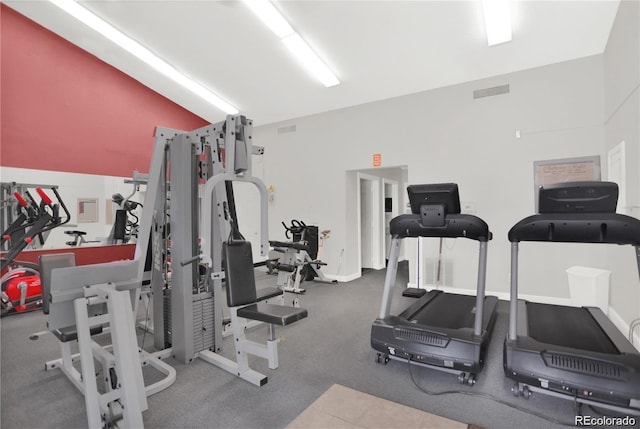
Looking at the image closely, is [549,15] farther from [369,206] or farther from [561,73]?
[369,206]

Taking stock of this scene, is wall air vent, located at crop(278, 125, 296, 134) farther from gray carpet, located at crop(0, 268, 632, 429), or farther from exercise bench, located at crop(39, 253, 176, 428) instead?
exercise bench, located at crop(39, 253, 176, 428)

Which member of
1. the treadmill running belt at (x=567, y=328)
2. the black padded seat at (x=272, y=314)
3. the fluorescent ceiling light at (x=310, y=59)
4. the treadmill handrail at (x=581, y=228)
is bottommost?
the treadmill running belt at (x=567, y=328)

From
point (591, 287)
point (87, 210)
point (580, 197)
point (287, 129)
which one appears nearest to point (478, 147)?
point (591, 287)

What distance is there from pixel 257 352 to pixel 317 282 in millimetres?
3602

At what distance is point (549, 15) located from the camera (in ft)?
11.5

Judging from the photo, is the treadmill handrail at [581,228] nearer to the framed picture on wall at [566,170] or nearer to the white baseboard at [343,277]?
the framed picture on wall at [566,170]

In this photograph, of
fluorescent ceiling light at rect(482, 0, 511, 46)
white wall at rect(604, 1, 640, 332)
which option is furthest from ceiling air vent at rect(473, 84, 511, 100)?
white wall at rect(604, 1, 640, 332)

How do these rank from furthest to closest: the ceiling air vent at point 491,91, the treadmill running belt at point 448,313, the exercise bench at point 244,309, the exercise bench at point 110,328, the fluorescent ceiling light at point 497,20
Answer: the ceiling air vent at point 491,91 → the fluorescent ceiling light at point 497,20 → the treadmill running belt at point 448,313 → the exercise bench at point 244,309 → the exercise bench at point 110,328

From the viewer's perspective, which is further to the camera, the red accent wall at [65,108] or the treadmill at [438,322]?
the red accent wall at [65,108]

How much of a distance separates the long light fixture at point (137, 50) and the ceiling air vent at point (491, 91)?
4.48m

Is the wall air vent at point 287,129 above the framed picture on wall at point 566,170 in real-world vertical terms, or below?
above

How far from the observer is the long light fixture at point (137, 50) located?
434 cm

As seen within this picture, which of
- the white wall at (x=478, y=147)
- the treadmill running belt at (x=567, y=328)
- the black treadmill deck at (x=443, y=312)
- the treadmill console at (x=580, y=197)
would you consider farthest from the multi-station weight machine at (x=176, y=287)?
the white wall at (x=478, y=147)

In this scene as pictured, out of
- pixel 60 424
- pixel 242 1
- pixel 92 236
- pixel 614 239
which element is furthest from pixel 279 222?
pixel 614 239
